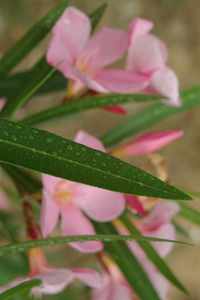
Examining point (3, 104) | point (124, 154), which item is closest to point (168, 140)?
point (124, 154)

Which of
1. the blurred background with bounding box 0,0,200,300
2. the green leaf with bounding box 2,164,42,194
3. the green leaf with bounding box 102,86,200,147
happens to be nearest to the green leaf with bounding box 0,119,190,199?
the green leaf with bounding box 2,164,42,194

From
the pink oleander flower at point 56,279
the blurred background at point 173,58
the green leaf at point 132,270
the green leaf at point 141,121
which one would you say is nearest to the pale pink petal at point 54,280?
the pink oleander flower at point 56,279

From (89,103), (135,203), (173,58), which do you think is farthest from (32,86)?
(173,58)

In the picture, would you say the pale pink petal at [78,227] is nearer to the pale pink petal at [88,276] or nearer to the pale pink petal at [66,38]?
the pale pink petal at [88,276]

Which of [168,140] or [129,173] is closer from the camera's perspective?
[129,173]

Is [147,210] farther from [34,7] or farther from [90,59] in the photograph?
[34,7]

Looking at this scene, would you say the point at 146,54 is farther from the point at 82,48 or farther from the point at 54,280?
the point at 54,280

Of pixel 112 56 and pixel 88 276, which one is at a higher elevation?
pixel 112 56
